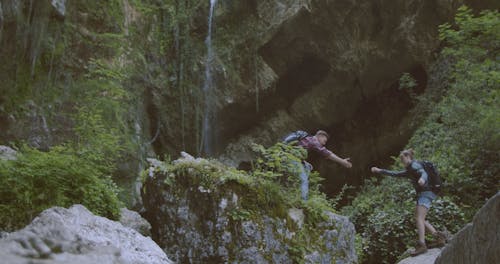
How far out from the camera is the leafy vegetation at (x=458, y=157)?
27.8ft

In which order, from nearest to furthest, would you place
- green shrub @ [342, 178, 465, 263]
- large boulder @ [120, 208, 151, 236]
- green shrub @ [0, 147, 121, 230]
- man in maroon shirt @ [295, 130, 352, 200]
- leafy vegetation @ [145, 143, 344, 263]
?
green shrub @ [0, 147, 121, 230] < large boulder @ [120, 208, 151, 236] < leafy vegetation @ [145, 143, 344, 263] < man in maroon shirt @ [295, 130, 352, 200] < green shrub @ [342, 178, 465, 263]

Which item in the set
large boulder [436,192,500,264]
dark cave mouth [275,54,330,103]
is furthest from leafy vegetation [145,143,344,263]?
dark cave mouth [275,54,330,103]

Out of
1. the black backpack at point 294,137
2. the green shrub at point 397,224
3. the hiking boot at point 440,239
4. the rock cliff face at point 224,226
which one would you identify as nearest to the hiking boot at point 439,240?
the hiking boot at point 440,239

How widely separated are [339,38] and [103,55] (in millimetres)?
7217

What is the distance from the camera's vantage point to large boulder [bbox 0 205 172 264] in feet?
7.09

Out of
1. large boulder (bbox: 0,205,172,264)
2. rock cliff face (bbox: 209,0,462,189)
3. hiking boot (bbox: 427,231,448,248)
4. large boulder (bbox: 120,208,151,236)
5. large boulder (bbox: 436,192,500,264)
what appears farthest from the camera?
rock cliff face (bbox: 209,0,462,189)

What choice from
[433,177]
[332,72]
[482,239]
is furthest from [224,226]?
[332,72]

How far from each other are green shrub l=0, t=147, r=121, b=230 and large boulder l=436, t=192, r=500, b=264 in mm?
3287

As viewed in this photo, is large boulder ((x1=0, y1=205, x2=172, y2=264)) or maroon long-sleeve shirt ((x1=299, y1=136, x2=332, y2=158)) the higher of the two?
maroon long-sleeve shirt ((x1=299, y1=136, x2=332, y2=158))

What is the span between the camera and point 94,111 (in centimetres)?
740

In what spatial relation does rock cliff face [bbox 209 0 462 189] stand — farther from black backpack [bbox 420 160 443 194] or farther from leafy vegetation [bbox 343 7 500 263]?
black backpack [bbox 420 160 443 194]

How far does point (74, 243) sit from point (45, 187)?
1944 millimetres

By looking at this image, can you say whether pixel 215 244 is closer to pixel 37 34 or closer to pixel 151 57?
pixel 37 34

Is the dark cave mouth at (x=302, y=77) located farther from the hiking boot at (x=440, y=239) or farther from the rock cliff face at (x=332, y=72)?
the hiking boot at (x=440, y=239)
